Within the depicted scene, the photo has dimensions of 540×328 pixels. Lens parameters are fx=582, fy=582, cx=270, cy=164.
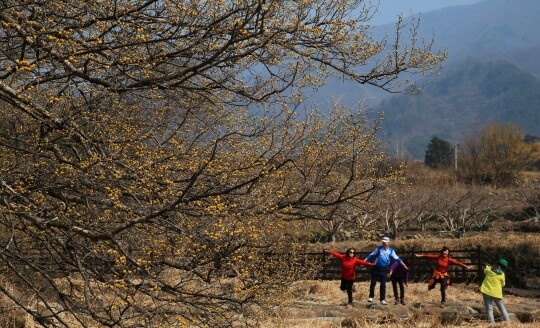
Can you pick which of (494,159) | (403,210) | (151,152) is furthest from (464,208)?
(151,152)

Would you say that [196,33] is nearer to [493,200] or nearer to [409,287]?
[409,287]

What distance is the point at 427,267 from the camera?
23938mm

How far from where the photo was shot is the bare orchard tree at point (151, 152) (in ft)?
19.1

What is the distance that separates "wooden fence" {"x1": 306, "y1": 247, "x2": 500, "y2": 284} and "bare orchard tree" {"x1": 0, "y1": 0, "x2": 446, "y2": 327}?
551 inches

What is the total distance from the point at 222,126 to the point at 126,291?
422 centimetres

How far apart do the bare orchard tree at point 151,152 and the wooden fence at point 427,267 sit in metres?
14.0

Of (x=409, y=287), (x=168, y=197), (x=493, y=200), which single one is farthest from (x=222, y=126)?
(x=493, y=200)

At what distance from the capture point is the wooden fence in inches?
873

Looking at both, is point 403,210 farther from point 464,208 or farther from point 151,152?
point 151,152

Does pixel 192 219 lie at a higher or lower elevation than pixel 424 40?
lower

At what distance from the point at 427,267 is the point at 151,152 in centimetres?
1915

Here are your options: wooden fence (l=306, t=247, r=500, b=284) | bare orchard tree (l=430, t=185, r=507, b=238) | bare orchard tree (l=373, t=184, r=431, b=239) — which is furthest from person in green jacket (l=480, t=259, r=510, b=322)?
bare orchard tree (l=430, t=185, r=507, b=238)

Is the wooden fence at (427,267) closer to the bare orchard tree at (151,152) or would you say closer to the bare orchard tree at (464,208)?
the bare orchard tree at (464,208)

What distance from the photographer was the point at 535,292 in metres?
20.4
